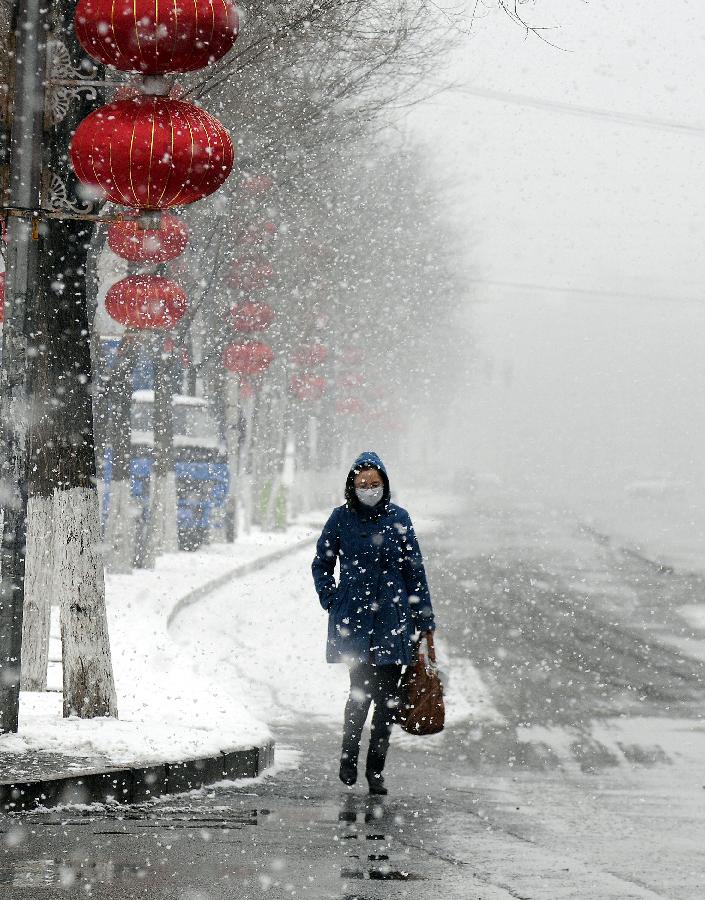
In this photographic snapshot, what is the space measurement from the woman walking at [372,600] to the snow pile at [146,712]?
2.68 ft

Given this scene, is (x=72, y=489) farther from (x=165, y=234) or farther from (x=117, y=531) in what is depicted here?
(x=117, y=531)

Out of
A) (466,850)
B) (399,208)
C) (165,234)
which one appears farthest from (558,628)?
(399,208)

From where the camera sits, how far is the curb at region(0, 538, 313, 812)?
712 cm

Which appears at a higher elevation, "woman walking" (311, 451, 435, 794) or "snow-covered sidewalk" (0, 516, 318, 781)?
"woman walking" (311, 451, 435, 794)

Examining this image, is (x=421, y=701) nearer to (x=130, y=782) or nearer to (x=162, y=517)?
(x=130, y=782)

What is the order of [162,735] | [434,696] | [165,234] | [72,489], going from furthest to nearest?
1. [165,234]
2. [72,489]
3. [162,735]
4. [434,696]

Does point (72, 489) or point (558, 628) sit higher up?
point (72, 489)

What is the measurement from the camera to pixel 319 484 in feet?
171

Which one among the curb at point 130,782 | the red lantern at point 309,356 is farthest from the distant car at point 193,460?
the curb at point 130,782

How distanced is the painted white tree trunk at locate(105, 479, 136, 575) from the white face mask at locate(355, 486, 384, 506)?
1258cm

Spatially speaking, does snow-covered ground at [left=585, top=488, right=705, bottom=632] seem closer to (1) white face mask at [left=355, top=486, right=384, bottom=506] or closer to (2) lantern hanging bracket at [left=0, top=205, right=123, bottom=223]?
(1) white face mask at [left=355, top=486, right=384, bottom=506]

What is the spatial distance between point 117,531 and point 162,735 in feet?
40.2

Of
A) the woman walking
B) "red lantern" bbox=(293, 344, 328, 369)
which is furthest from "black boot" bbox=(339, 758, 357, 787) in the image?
"red lantern" bbox=(293, 344, 328, 369)

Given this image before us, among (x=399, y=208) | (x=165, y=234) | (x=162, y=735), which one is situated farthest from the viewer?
(x=399, y=208)
